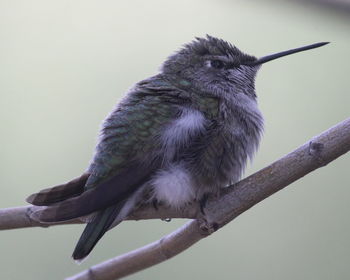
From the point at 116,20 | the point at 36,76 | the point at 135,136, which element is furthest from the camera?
the point at 116,20

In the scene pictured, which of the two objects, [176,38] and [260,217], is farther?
[176,38]

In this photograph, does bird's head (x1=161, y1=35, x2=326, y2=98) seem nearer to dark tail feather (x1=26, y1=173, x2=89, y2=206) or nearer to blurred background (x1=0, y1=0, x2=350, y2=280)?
dark tail feather (x1=26, y1=173, x2=89, y2=206)

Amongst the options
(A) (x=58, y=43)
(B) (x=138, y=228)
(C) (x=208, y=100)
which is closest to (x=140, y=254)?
(C) (x=208, y=100)

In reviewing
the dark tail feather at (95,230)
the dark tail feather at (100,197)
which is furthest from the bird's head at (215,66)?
the dark tail feather at (95,230)

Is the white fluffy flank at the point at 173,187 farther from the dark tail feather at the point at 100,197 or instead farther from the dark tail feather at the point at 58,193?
the dark tail feather at the point at 58,193

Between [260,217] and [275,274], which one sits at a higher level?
[260,217]

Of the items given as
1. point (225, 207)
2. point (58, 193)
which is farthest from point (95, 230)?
point (225, 207)

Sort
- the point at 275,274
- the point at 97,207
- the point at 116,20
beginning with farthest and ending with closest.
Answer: the point at 116,20
the point at 275,274
the point at 97,207

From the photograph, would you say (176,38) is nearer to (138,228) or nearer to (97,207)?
(138,228)

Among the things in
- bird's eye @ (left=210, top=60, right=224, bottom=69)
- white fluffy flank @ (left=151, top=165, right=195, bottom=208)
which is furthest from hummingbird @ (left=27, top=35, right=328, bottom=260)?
bird's eye @ (left=210, top=60, right=224, bottom=69)
